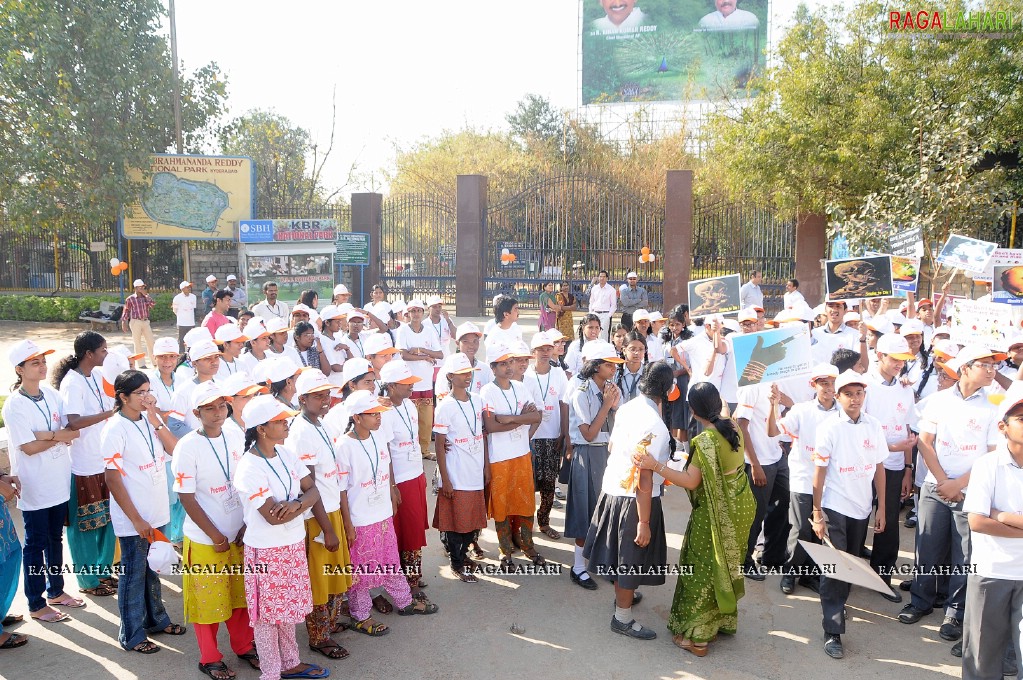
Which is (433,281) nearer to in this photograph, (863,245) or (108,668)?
(863,245)

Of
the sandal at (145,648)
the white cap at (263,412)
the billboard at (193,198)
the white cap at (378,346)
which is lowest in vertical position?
the sandal at (145,648)

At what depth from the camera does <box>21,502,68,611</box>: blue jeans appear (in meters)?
5.15

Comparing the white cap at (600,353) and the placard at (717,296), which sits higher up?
the placard at (717,296)

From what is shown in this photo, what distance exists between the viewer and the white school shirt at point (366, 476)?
4.80 metres

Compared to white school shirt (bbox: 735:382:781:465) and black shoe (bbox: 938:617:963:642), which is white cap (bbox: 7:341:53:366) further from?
black shoe (bbox: 938:617:963:642)

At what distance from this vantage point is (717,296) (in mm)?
7750

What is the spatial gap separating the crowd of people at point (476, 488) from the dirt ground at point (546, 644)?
4.3 inches

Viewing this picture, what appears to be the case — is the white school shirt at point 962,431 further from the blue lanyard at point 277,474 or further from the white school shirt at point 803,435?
the blue lanyard at point 277,474

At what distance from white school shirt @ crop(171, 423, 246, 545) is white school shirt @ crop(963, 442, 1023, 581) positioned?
369 centimetres

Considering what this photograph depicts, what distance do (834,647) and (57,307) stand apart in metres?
21.1

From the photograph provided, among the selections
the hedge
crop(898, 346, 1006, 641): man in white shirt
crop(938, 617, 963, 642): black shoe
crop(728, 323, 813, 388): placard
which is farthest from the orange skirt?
the hedge

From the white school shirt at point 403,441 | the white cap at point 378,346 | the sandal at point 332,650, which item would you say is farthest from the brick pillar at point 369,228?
the sandal at point 332,650

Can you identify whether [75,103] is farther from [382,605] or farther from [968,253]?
[968,253]

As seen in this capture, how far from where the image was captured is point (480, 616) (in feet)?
17.3
